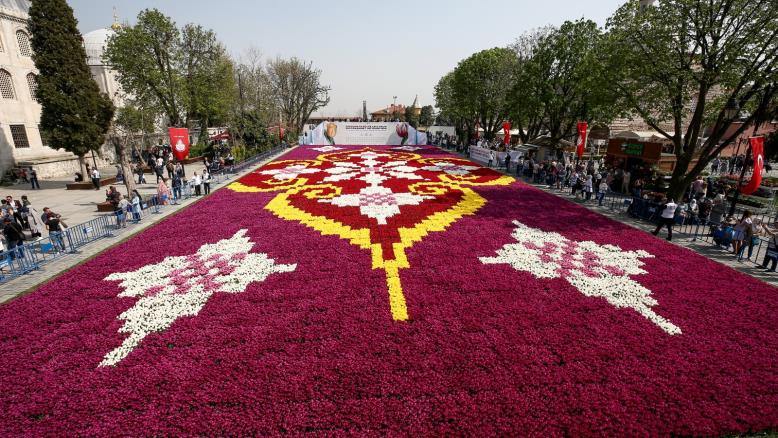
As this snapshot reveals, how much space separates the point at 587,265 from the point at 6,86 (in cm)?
4467

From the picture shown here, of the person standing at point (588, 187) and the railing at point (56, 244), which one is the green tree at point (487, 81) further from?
the railing at point (56, 244)

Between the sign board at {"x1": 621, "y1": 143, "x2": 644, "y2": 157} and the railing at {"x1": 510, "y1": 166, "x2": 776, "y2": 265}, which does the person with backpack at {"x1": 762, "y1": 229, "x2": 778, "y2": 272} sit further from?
the sign board at {"x1": 621, "y1": 143, "x2": 644, "y2": 157}

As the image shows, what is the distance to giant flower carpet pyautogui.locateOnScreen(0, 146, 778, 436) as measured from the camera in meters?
5.96

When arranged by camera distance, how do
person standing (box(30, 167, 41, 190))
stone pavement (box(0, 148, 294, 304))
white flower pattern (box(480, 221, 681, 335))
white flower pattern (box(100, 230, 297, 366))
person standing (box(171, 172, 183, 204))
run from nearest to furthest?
white flower pattern (box(100, 230, 297, 366)) < white flower pattern (box(480, 221, 681, 335)) < stone pavement (box(0, 148, 294, 304)) < person standing (box(171, 172, 183, 204)) < person standing (box(30, 167, 41, 190))

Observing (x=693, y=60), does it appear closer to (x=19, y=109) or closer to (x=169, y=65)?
(x=169, y=65)

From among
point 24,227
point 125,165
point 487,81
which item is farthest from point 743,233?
point 487,81

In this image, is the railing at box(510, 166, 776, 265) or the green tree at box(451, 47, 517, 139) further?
the green tree at box(451, 47, 517, 139)

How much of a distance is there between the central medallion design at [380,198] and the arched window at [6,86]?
21.9 metres

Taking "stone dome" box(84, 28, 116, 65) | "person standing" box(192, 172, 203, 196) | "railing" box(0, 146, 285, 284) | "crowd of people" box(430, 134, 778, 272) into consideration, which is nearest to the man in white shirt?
"person standing" box(192, 172, 203, 196)

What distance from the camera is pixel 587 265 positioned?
1150cm

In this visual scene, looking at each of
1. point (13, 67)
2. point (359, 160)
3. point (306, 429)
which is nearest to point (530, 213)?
point (306, 429)

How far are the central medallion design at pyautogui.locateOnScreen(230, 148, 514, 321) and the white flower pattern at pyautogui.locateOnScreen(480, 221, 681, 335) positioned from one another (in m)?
3.45

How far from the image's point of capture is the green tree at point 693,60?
45.3 ft

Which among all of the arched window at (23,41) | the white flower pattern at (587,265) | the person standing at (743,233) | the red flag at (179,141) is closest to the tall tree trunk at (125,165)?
the red flag at (179,141)
